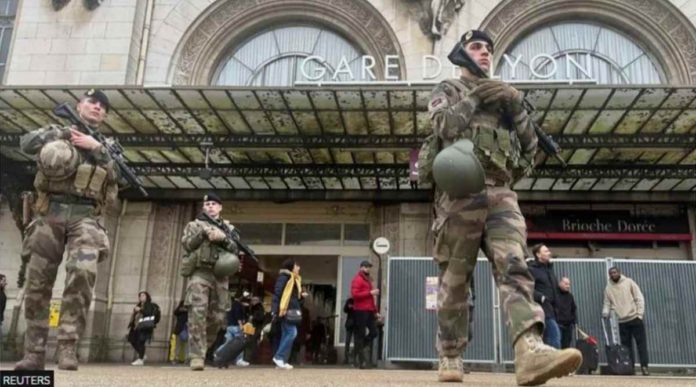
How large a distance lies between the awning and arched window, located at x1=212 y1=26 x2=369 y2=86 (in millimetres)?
2661

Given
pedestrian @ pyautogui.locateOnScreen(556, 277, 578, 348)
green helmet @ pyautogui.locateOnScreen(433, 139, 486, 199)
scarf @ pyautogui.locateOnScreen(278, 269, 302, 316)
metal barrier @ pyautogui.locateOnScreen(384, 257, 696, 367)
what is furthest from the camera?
metal barrier @ pyautogui.locateOnScreen(384, 257, 696, 367)

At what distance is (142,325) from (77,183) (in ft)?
26.2

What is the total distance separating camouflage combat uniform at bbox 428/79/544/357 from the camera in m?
3.82

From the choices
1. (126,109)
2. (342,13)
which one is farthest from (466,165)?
(342,13)

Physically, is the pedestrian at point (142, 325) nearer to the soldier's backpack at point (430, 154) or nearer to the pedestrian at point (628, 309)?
the pedestrian at point (628, 309)

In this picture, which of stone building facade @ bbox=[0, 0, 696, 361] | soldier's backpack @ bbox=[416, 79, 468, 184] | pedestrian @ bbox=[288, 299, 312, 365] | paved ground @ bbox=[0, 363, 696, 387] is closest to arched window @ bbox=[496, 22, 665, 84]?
stone building facade @ bbox=[0, 0, 696, 361]

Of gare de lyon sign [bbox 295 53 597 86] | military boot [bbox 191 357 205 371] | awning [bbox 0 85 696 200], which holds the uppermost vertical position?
gare de lyon sign [bbox 295 53 597 86]

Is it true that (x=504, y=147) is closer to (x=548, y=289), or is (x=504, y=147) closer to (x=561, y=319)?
(x=548, y=289)

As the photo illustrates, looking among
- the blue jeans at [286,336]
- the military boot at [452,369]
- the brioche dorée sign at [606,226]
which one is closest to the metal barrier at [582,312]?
the blue jeans at [286,336]

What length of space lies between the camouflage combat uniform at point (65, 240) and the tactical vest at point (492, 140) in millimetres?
2735

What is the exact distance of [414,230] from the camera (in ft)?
46.9

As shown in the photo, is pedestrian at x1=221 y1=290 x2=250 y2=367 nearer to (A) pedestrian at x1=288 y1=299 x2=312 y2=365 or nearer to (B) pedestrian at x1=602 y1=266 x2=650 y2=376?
(A) pedestrian at x1=288 y1=299 x2=312 y2=365

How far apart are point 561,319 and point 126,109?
8407 millimetres

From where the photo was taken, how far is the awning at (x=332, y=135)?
35.1 ft
